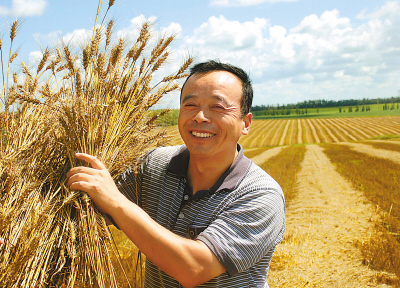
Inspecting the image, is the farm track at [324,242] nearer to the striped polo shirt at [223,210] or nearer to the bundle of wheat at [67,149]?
the striped polo shirt at [223,210]

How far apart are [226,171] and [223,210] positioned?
0.84ft

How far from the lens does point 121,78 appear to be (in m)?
1.77

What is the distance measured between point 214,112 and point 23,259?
1079 millimetres

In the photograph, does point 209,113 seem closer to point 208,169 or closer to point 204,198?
point 208,169

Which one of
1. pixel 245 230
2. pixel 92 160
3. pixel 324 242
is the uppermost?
pixel 92 160

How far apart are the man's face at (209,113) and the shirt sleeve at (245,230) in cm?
34

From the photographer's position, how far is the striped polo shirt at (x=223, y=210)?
4.67 ft

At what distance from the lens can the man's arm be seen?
1.27 m

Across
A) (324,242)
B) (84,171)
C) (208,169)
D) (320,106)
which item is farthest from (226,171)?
(320,106)

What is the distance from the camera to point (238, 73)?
1783 mm

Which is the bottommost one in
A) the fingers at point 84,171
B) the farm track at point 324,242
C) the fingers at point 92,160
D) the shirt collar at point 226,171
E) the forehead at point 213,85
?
the farm track at point 324,242

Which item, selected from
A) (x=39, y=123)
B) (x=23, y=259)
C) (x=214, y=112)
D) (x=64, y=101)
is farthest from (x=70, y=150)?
(x=214, y=112)

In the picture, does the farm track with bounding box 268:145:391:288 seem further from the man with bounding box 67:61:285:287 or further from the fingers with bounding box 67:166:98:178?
the fingers with bounding box 67:166:98:178

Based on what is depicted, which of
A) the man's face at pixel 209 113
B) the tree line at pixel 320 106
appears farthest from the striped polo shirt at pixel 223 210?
the tree line at pixel 320 106
